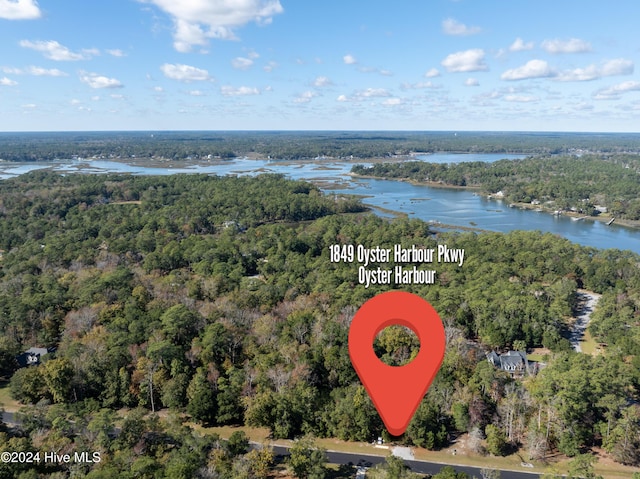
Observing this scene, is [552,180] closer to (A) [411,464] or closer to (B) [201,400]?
(A) [411,464]

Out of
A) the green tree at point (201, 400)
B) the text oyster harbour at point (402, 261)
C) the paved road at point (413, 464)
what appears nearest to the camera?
the paved road at point (413, 464)

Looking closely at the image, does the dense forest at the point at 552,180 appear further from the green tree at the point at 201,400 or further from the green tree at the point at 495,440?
the green tree at the point at 201,400

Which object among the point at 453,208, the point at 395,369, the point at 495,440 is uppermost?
the point at 395,369

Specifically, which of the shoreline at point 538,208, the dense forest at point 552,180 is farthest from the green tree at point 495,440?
the dense forest at point 552,180

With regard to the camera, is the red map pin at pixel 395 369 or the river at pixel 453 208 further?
the river at pixel 453 208

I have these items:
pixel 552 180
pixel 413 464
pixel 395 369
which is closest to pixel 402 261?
pixel 413 464

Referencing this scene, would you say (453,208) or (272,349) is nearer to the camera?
(272,349)

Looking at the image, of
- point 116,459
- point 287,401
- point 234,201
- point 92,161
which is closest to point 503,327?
point 287,401

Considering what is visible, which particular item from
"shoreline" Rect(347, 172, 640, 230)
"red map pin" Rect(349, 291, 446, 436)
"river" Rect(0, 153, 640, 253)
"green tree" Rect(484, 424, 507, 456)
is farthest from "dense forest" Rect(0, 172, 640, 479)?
"shoreline" Rect(347, 172, 640, 230)

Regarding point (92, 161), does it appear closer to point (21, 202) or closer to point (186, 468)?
point (21, 202)
